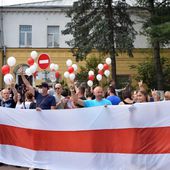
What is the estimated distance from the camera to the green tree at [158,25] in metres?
23.2

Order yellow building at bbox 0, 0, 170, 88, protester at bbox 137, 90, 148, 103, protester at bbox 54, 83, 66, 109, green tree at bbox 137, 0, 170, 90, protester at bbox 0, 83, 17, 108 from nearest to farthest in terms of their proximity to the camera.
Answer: protester at bbox 137, 90, 148, 103, protester at bbox 54, 83, 66, 109, protester at bbox 0, 83, 17, 108, green tree at bbox 137, 0, 170, 90, yellow building at bbox 0, 0, 170, 88

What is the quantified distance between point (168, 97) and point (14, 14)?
105 feet

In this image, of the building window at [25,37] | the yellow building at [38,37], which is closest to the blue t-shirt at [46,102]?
the yellow building at [38,37]

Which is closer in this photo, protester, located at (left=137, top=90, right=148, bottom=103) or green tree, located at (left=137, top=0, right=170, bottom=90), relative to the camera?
protester, located at (left=137, top=90, right=148, bottom=103)

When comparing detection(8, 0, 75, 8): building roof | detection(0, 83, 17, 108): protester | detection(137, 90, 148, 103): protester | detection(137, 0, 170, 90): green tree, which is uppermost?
detection(8, 0, 75, 8): building roof

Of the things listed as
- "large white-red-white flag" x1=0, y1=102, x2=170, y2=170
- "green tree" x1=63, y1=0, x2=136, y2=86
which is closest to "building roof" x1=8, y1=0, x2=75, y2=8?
"green tree" x1=63, y1=0, x2=136, y2=86

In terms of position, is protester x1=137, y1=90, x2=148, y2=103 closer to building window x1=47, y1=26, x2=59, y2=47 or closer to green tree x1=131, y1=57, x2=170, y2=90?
green tree x1=131, y1=57, x2=170, y2=90

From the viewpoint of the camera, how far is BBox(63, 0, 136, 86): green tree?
28.2m

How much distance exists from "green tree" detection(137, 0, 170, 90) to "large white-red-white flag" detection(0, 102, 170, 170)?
1463cm

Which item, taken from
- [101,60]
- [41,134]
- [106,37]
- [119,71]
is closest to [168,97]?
[41,134]

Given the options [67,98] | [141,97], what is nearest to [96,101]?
[141,97]

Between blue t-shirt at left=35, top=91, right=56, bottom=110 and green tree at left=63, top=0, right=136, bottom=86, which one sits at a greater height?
green tree at left=63, top=0, right=136, bottom=86

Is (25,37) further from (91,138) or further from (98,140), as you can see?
(98,140)

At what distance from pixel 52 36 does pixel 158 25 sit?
17212 mm
